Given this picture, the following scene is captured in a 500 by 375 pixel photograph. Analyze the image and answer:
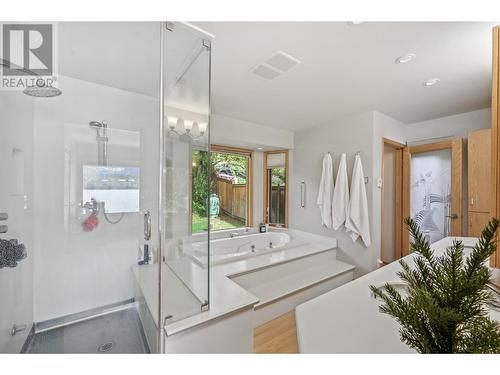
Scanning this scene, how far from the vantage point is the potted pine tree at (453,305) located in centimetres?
40

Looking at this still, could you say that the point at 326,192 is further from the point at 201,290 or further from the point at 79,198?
the point at 79,198

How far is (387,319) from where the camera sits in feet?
2.65

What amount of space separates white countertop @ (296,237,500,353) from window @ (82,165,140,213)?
77.6 inches

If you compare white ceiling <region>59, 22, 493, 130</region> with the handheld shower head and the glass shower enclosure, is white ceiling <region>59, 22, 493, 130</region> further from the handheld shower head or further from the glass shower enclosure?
the handheld shower head

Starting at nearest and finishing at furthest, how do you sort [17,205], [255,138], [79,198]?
1. [17,205]
2. [79,198]
3. [255,138]

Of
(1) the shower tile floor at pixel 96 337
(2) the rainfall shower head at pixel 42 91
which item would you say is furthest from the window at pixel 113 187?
(1) the shower tile floor at pixel 96 337

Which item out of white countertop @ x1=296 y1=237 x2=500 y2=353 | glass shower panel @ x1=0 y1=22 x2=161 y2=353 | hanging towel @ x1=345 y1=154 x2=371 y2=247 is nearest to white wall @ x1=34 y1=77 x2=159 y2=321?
glass shower panel @ x1=0 y1=22 x2=161 y2=353

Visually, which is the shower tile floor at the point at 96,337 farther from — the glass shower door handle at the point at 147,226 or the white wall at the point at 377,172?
the white wall at the point at 377,172

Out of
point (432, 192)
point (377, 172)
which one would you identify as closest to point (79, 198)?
point (377, 172)

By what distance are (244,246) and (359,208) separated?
1789 millimetres

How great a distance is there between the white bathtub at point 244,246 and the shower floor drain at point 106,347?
103 cm

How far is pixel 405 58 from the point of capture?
1707mm

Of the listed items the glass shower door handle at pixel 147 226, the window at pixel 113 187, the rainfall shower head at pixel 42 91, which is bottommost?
the glass shower door handle at pixel 147 226
